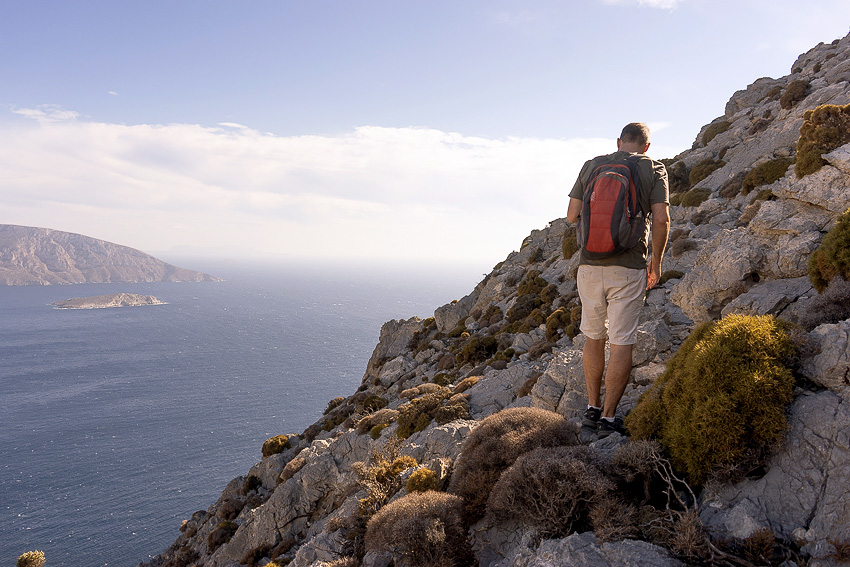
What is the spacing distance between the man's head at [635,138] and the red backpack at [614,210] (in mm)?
322

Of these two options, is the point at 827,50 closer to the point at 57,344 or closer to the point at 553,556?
the point at 553,556

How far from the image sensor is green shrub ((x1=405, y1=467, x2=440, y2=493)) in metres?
7.48

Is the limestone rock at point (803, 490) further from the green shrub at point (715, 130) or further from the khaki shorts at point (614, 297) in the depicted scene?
the green shrub at point (715, 130)

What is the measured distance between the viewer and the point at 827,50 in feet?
119

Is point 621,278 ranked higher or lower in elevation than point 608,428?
higher

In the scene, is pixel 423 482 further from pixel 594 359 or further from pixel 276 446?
pixel 276 446

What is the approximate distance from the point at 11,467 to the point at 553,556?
102888mm

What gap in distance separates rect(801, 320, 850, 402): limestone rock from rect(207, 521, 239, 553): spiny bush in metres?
26.0

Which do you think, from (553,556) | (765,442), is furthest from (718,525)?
(553,556)

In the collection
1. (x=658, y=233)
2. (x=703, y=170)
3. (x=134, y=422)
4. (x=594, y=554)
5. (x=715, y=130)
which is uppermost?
(x=715, y=130)

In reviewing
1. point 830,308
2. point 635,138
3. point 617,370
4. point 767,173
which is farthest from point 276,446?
point 767,173

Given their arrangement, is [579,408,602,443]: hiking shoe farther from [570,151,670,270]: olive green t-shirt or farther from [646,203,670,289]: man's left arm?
[570,151,670,270]: olive green t-shirt

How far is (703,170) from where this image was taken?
87.5 ft

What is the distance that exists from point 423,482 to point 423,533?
198 centimetres
